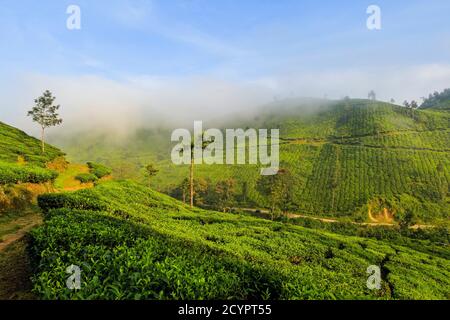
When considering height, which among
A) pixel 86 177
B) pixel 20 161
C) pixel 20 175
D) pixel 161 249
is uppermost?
pixel 20 161

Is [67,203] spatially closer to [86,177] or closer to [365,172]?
[86,177]

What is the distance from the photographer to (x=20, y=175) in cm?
2916

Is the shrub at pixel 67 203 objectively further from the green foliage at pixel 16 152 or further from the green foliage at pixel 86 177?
the green foliage at pixel 86 177

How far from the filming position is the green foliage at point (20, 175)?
27109 millimetres

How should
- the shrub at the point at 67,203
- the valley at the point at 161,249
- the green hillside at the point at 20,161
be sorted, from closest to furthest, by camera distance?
the valley at the point at 161,249 < the shrub at the point at 67,203 < the green hillside at the point at 20,161

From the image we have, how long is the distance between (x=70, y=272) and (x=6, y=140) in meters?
54.6

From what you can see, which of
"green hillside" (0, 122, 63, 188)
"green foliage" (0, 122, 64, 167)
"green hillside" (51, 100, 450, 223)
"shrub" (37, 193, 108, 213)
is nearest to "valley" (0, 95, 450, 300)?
"shrub" (37, 193, 108, 213)

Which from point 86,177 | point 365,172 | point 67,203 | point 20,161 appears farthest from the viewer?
point 365,172

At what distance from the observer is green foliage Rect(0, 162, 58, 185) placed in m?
27.1

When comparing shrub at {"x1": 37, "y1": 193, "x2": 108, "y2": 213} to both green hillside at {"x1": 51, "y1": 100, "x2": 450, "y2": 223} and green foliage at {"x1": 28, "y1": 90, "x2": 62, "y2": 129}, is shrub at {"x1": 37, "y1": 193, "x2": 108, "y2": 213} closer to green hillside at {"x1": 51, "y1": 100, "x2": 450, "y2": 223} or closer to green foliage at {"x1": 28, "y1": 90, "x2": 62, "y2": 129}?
green foliage at {"x1": 28, "y1": 90, "x2": 62, "y2": 129}

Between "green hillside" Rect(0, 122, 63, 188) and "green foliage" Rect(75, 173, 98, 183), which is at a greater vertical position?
"green hillside" Rect(0, 122, 63, 188)

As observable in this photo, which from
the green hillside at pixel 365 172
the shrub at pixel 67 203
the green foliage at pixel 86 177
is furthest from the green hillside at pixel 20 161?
the green hillside at pixel 365 172

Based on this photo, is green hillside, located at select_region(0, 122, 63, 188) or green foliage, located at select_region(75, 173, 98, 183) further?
green foliage, located at select_region(75, 173, 98, 183)

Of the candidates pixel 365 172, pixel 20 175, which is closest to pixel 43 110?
pixel 20 175
